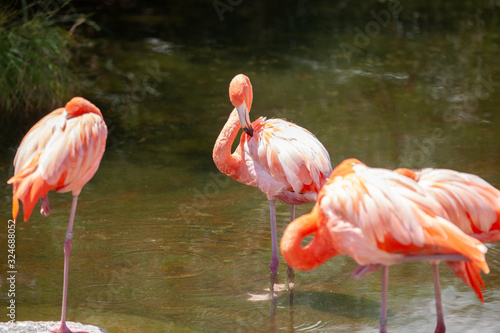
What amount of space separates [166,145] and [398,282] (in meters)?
3.20

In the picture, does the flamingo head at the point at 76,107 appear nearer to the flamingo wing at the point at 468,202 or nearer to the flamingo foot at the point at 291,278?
the flamingo foot at the point at 291,278

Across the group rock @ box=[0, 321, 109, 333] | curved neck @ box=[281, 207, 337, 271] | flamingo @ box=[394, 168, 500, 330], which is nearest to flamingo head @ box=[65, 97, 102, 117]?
rock @ box=[0, 321, 109, 333]

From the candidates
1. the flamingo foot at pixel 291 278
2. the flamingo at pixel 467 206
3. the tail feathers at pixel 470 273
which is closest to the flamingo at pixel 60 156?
the flamingo foot at pixel 291 278

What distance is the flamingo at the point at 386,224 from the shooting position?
3.28m

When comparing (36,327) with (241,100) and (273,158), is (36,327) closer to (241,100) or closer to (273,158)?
(273,158)

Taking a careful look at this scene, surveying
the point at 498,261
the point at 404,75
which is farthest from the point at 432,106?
the point at 498,261

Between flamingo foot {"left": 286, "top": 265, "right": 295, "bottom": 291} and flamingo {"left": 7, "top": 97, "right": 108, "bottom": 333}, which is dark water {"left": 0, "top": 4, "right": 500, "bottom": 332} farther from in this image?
flamingo {"left": 7, "top": 97, "right": 108, "bottom": 333}

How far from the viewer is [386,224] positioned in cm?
333

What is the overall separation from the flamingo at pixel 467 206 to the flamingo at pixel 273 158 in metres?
0.95

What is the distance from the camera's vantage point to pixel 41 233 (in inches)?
211

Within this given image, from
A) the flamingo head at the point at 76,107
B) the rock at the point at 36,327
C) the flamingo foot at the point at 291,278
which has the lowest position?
→ the flamingo foot at the point at 291,278

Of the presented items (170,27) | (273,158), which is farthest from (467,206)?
(170,27)

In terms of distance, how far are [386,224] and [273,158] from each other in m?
1.34

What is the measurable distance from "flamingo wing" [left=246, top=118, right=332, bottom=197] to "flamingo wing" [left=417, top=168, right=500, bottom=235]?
0.95 m
